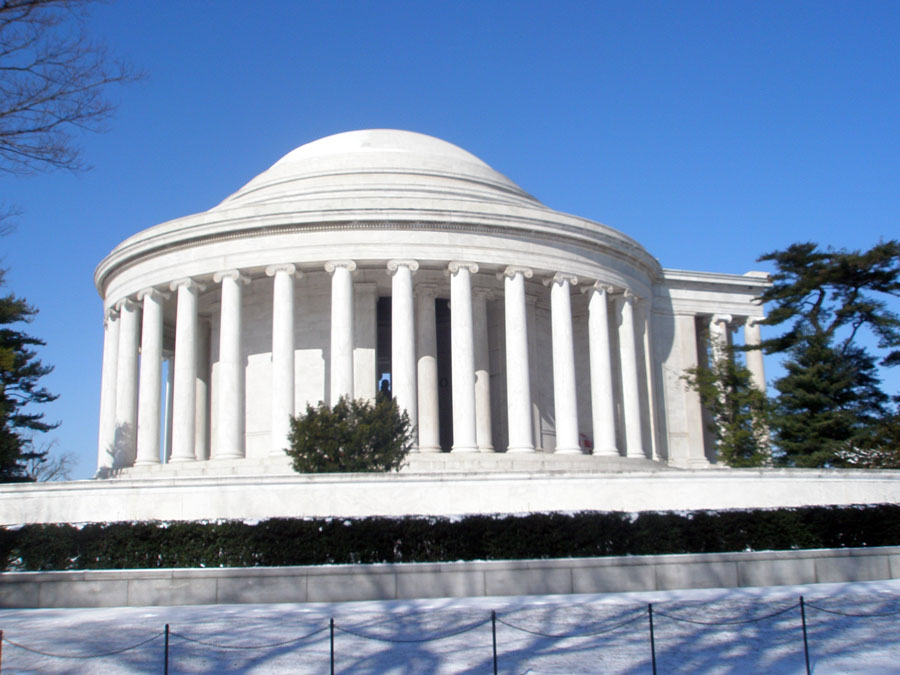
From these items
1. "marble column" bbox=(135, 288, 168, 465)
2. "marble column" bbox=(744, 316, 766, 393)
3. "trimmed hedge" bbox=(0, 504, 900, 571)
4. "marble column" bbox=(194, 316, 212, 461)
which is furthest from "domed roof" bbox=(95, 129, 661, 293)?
"trimmed hedge" bbox=(0, 504, 900, 571)

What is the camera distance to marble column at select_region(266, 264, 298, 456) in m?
47.6

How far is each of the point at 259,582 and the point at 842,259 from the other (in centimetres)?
3629

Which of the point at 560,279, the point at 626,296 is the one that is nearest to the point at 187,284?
the point at 560,279

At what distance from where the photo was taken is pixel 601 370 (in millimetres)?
53312

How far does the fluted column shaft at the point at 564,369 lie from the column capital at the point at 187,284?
18.9 m

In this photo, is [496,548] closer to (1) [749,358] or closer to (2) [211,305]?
(2) [211,305]

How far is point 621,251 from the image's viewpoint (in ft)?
181

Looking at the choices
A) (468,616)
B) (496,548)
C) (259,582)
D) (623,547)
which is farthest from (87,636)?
(623,547)

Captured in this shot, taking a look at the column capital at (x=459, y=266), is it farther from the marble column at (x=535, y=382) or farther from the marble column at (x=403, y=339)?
the marble column at (x=535, y=382)

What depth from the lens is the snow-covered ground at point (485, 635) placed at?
54.1ft

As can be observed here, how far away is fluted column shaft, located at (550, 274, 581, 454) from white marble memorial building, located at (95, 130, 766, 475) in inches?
3.4

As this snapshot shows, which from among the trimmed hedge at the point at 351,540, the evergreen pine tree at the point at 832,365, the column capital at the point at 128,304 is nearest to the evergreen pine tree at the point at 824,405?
the evergreen pine tree at the point at 832,365

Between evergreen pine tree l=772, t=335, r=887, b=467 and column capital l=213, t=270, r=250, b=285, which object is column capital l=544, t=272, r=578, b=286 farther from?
column capital l=213, t=270, r=250, b=285

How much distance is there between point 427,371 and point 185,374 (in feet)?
41.3
